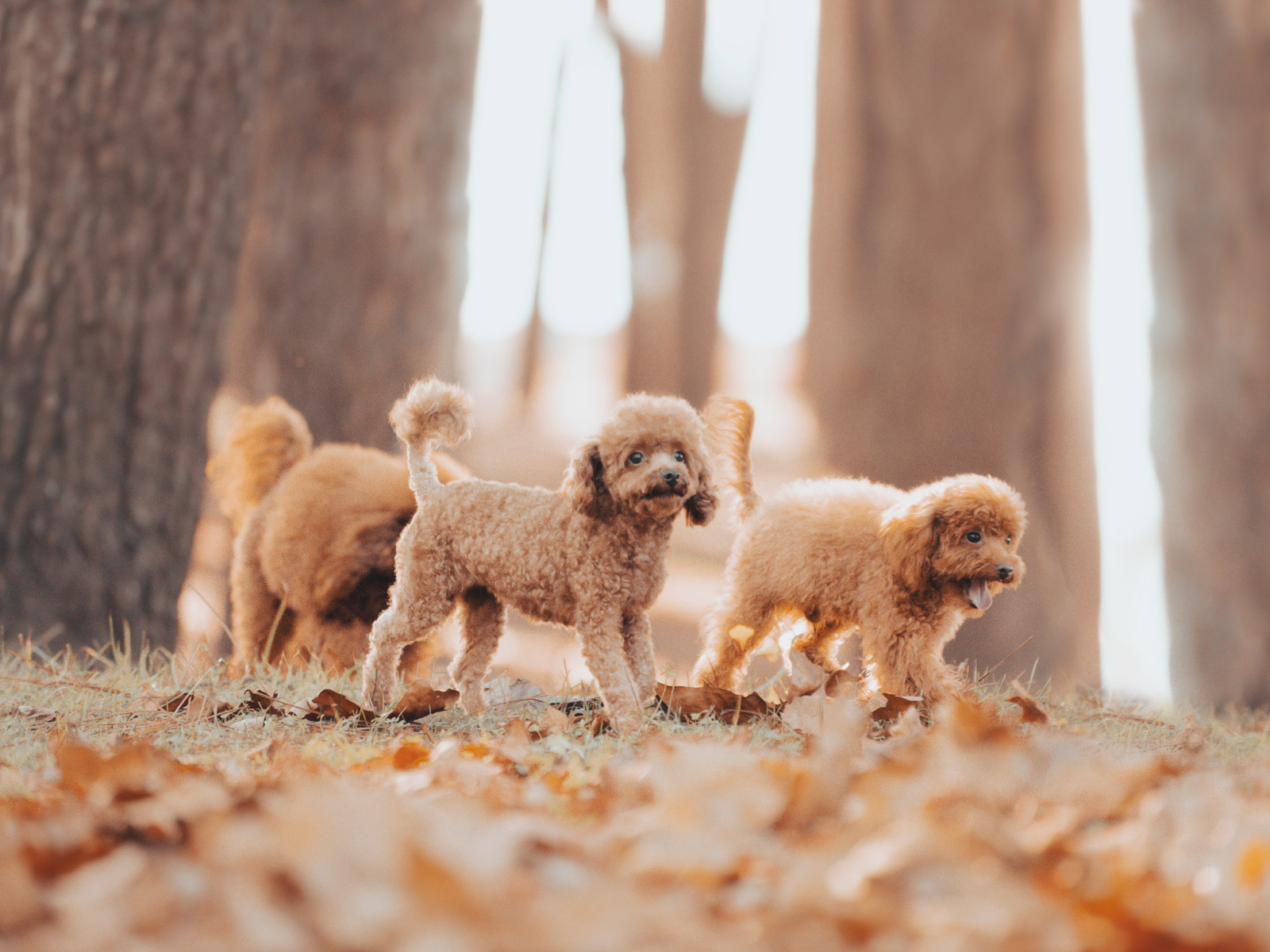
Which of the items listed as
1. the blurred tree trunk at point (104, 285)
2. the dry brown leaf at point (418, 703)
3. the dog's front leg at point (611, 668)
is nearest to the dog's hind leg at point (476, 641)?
the dry brown leaf at point (418, 703)

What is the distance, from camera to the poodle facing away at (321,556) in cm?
339

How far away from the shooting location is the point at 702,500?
2541 millimetres

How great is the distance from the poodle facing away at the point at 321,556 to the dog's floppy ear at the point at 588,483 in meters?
1.00

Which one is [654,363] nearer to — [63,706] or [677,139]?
[677,139]

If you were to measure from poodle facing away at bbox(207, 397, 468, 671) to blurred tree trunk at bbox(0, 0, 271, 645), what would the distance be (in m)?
0.85

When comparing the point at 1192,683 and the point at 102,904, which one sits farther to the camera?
the point at 1192,683

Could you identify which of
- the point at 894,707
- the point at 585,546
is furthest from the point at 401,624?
the point at 894,707

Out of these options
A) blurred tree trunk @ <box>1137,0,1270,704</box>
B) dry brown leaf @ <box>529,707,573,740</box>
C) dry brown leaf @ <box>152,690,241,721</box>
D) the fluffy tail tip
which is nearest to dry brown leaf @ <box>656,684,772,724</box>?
dry brown leaf @ <box>529,707,573,740</box>

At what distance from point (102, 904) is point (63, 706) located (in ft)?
6.40

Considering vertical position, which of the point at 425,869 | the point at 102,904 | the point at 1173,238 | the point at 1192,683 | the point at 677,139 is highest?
the point at 677,139

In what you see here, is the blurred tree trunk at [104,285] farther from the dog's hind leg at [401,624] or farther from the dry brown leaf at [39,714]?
the dog's hind leg at [401,624]

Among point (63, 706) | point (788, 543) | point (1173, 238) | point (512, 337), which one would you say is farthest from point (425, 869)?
→ point (512, 337)

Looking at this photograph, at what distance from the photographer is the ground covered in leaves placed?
995mm

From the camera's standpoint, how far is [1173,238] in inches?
226
